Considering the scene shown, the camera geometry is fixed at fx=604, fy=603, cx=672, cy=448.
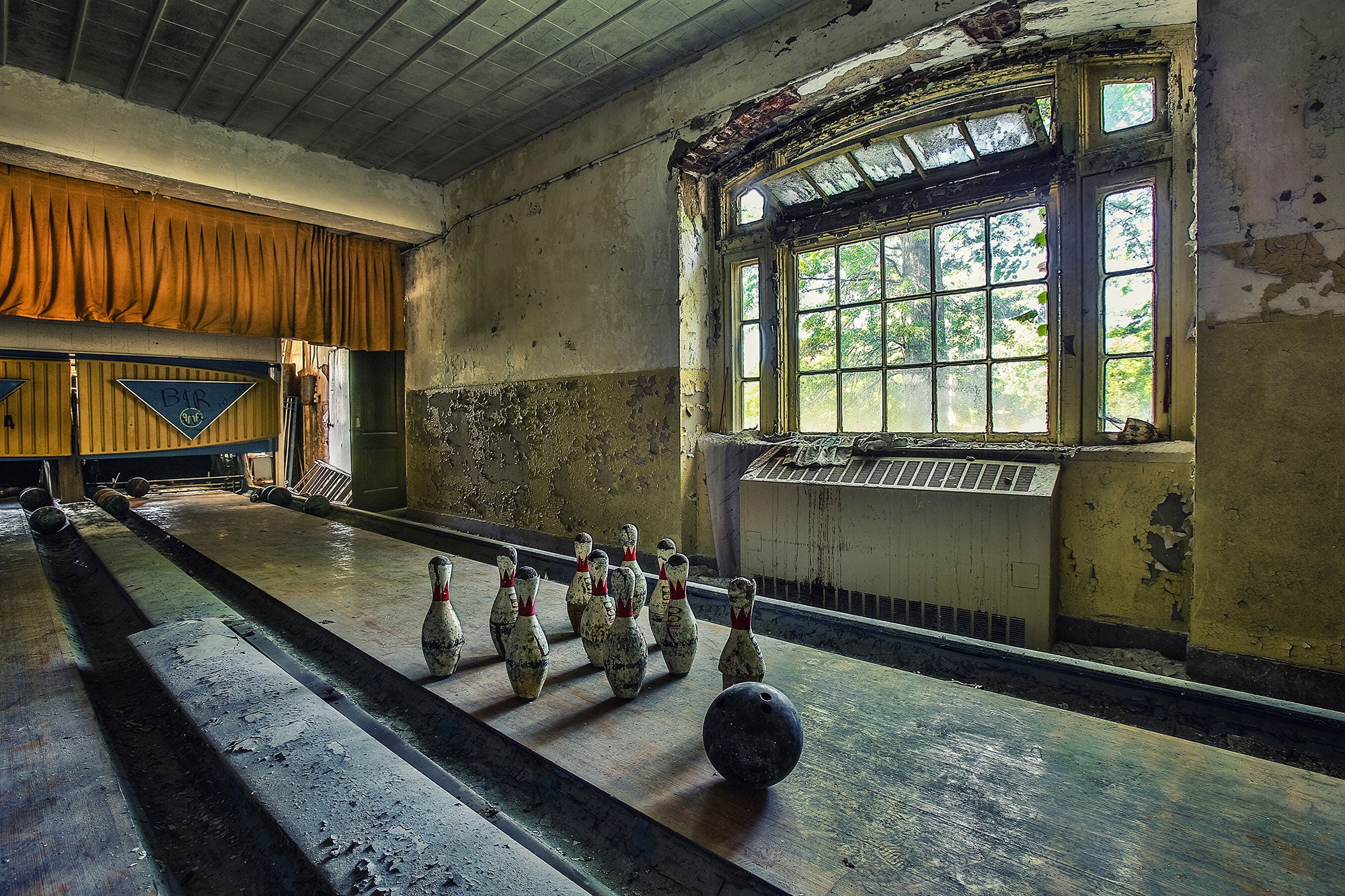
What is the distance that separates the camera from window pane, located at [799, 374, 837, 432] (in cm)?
350

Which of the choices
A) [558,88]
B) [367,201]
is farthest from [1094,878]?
[367,201]

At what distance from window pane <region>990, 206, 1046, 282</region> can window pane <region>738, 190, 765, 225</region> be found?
134cm

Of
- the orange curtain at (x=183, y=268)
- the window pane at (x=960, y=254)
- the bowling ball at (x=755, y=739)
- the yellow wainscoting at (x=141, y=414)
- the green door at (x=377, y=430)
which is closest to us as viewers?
the bowling ball at (x=755, y=739)

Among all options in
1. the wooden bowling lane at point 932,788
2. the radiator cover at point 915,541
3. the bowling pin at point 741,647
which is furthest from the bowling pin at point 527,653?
the radiator cover at point 915,541

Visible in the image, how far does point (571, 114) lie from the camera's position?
4270mm

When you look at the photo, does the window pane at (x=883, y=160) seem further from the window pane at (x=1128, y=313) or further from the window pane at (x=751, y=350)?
the window pane at (x=1128, y=313)

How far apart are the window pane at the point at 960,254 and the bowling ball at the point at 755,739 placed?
266 centimetres

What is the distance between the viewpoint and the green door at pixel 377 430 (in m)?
6.00

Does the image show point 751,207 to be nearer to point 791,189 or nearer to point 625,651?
point 791,189

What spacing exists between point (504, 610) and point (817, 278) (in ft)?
8.96

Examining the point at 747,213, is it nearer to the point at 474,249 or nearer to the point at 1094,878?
the point at 474,249

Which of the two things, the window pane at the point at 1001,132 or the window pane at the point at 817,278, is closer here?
the window pane at the point at 1001,132

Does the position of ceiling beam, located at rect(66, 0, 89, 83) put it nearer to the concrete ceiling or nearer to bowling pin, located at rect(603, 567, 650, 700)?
the concrete ceiling

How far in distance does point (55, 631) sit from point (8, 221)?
3.56 metres
